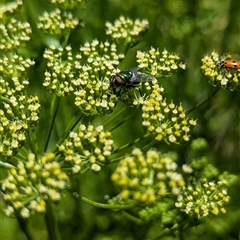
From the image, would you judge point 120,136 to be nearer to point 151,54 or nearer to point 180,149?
point 180,149

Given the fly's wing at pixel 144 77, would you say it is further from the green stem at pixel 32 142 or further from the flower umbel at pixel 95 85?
the green stem at pixel 32 142

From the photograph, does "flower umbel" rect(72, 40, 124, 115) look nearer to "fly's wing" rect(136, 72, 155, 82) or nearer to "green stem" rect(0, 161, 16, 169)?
"fly's wing" rect(136, 72, 155, 82)

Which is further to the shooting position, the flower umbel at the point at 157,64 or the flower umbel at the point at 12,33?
the flower umbel at the point at 12,33

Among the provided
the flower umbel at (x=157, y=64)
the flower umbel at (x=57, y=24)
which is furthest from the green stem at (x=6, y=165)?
the flower umbel at (x=57, y=24)

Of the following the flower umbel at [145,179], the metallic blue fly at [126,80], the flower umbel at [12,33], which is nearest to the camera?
the flower umbel at [145,179]

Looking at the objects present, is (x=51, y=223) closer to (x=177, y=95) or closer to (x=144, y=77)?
(x=144, y=77)

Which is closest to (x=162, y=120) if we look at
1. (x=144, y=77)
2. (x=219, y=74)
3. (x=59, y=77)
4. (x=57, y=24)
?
(x=144, y=77)

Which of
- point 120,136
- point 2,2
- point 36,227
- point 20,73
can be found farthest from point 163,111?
point 2,2

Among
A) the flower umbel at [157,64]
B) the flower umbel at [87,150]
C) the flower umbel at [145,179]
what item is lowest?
the flower umbel at [145,179]
